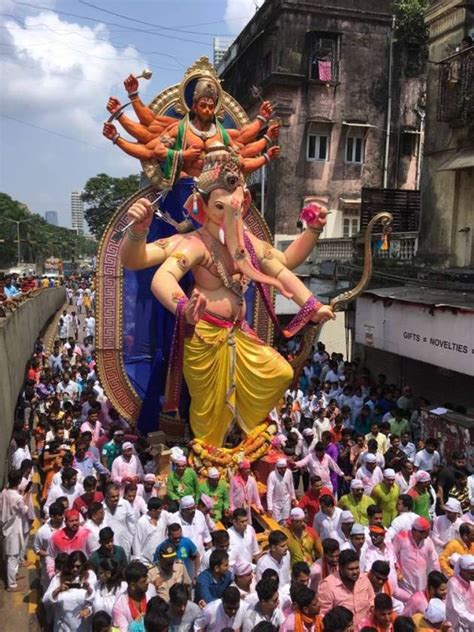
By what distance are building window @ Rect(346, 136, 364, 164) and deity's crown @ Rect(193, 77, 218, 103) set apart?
1366cm

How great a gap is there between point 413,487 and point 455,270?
6.53 m

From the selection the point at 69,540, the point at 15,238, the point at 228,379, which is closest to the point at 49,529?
the point at 69,540

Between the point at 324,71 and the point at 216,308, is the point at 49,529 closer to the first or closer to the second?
the point at 216,308

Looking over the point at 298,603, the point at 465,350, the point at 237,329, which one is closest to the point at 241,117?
the point at 237,329

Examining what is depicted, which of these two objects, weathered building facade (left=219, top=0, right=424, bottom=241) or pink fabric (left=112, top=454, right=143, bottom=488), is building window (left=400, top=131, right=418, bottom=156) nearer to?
weathered building facade (left=219, top=0, right=424, bottom=241)

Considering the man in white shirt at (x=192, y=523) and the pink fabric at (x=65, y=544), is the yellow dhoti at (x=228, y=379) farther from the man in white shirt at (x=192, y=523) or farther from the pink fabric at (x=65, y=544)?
the pink fabric at (x=65, y=544)

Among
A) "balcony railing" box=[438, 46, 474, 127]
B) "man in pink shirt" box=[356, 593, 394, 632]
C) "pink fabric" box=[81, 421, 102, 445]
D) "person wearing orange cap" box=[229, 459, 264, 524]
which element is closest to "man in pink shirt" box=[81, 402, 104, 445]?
"pink fabric" box=[81, 421, 102, 445]

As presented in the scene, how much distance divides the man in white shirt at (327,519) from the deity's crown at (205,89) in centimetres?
519

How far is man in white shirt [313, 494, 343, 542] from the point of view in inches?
218

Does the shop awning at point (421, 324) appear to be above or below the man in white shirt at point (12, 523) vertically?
above

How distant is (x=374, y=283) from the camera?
1365 centimetres

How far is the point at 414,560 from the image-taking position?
5.16 m

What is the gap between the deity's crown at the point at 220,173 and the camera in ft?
23.4

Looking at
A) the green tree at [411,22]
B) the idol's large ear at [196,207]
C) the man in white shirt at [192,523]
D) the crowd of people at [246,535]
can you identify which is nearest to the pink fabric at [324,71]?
the green tree at [411,22]
